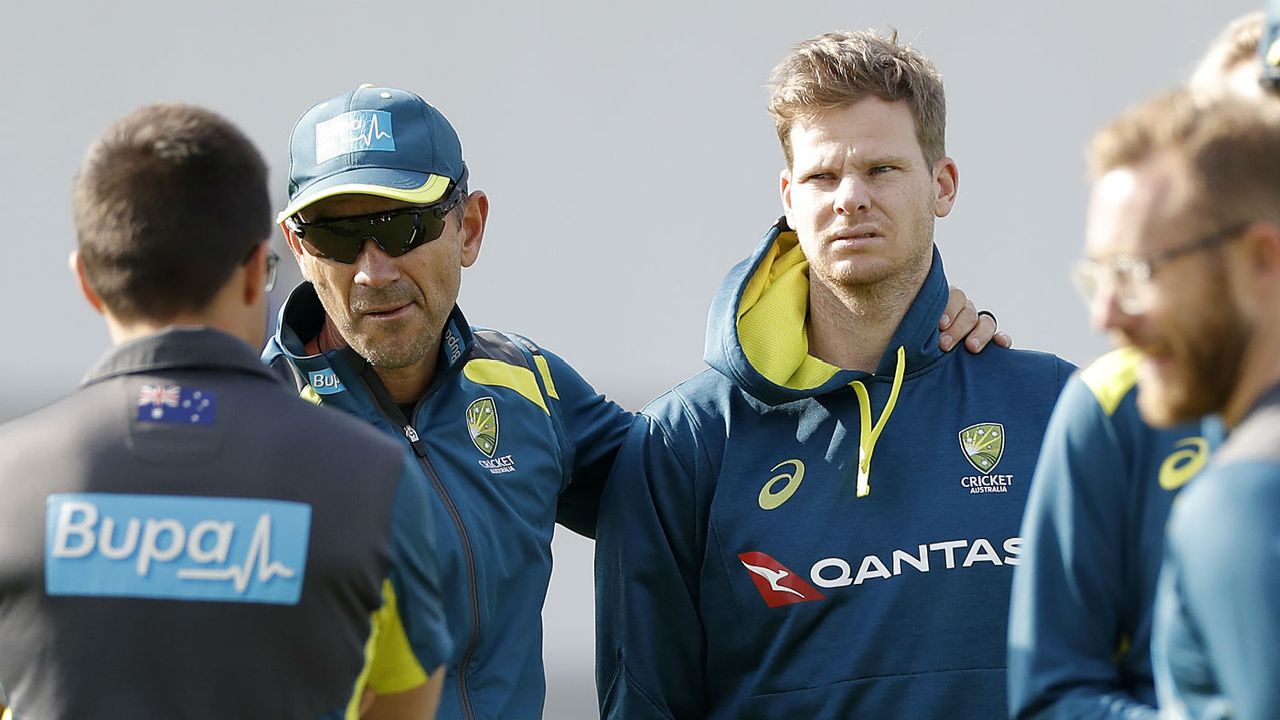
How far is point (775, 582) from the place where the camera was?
8.44 ft

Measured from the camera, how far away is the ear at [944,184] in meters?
2.81

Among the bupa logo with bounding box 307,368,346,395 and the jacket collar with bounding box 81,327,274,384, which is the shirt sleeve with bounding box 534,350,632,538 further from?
the jacket collar with bounding box 81,327,274,384

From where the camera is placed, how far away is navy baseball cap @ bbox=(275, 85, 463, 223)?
257 cm

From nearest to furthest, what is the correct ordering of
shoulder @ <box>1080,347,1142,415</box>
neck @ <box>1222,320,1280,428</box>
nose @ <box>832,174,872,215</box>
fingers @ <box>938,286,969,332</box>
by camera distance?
1. neck @ <box>1222,320,1280,428</box>
2. shoulder @ <box>1080,347,1142,415</box>
3. nose @ <box>832,174,872,215</box>
4. fingers @ <box>938,286,969,332</box>

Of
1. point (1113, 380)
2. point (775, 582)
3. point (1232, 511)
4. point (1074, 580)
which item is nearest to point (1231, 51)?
point (1113, 380)

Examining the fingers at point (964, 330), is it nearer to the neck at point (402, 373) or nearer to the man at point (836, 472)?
the man at point (836, 472)

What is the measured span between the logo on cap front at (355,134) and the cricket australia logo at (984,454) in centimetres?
114

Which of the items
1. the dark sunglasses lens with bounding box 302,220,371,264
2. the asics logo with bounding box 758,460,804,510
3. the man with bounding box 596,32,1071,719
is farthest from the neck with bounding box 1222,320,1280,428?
the dark sunglasses lens with bounding box 302,220,371,264

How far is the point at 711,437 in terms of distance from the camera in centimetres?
272

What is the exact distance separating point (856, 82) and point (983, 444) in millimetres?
702

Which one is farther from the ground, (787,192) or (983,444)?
(787,192)

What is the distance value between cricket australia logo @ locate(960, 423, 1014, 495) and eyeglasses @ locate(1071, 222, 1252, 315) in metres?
1.03

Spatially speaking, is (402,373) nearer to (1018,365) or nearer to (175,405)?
(175,405)

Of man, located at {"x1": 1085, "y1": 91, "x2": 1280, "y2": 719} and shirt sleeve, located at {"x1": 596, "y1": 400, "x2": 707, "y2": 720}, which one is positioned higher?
man, located at {"x1": 1085, "y1": 91, "x2": 1280, "y2": 719}
